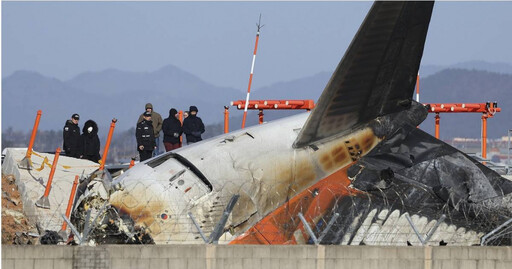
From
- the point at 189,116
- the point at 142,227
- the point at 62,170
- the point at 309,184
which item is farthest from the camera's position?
the point at 189,116

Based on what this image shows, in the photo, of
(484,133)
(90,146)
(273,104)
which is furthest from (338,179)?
(484,133)

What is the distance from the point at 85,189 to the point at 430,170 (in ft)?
23.2

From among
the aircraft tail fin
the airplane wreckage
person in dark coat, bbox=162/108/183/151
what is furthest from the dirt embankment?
the aircraft tail fin

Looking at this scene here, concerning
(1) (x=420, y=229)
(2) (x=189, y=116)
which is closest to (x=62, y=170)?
(2) (x=189, y=116)

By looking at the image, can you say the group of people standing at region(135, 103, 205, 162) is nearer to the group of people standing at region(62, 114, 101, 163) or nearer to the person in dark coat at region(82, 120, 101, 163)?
the group of people standing at region(62, 114, 101, 163)

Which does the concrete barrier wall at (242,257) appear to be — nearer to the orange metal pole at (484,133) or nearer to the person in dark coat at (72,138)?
the person in dark coat at (72,138)

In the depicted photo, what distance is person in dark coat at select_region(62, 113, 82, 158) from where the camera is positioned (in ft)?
101

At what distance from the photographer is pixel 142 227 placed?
21656 mm

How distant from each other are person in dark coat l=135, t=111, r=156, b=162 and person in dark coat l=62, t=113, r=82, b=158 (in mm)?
1939

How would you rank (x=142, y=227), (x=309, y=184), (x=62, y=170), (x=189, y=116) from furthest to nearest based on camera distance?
(x=189, y=116), (x=62, y=170), (x=309, y=184), (x=142, y=227)

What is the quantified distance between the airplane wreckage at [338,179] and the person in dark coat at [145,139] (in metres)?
6.47

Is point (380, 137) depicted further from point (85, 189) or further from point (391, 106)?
point (85, 189)

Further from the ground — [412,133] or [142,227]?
[412,133]

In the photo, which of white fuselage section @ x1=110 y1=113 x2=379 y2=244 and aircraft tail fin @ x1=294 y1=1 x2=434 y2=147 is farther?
aircraft tail fin @ x1=294 y1=1 x2=434 y2=147
